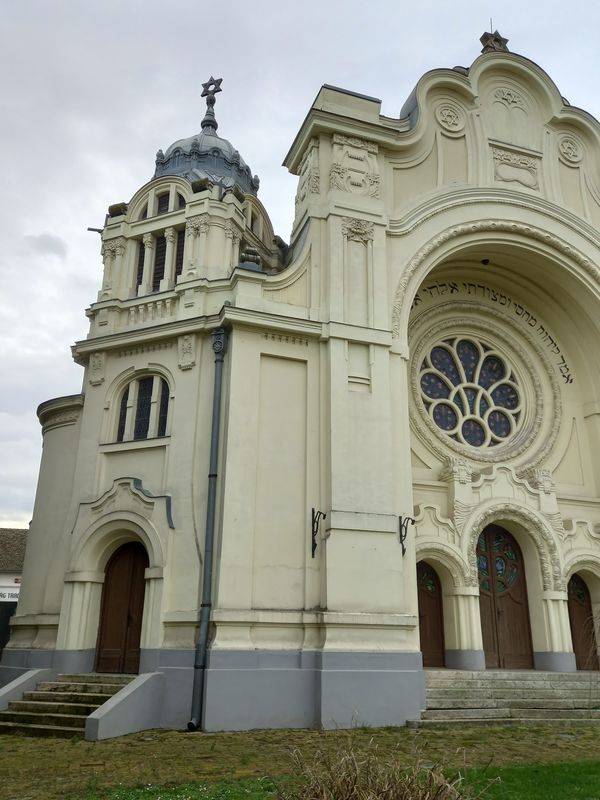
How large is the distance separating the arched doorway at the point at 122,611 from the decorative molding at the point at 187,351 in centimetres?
419

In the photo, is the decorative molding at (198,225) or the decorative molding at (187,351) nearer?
the decorative molding at (187,351)

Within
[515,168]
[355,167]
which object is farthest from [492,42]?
[355,167]

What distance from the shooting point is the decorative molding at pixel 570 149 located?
68.0 ft

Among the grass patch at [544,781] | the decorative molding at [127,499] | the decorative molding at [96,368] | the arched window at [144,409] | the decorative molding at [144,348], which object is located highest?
the decorative molding at [144,348]

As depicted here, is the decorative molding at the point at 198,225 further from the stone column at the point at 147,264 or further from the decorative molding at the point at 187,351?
the decorative molding at the point at 187,351

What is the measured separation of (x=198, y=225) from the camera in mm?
17672

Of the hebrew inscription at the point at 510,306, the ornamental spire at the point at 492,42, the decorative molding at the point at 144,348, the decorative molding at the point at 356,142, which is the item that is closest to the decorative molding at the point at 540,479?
the hebrew inscription at the point at 510,306

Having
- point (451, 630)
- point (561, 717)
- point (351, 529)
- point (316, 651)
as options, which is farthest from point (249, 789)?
point (451, 630)

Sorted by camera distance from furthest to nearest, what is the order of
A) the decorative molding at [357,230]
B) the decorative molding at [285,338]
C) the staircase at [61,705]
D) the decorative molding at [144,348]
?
the decorative molding at [357,230] → the decorative molding at [144,348] → the decorative molding at [285,338] → the staircase at [61,705]

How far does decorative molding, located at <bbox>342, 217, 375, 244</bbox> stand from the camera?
16.6 meters

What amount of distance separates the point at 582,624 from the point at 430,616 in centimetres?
465

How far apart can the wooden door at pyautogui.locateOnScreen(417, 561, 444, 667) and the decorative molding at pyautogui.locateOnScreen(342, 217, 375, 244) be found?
812cm

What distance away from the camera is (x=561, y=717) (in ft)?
42.7

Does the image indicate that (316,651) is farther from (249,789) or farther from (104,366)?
(104,366)
